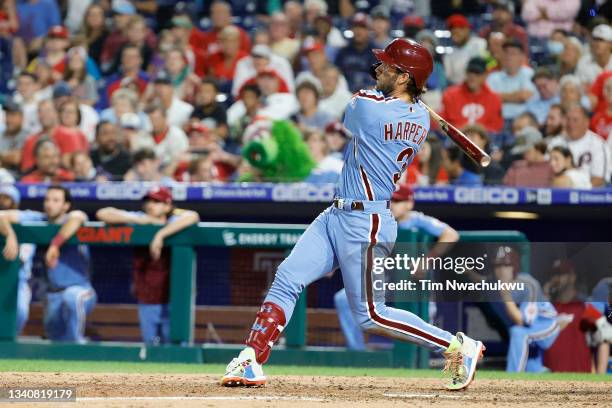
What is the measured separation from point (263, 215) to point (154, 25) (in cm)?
537

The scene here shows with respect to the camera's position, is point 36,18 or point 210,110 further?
point 36,18

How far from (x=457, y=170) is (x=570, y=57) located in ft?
6.97

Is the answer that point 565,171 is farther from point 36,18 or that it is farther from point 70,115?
point 36,18

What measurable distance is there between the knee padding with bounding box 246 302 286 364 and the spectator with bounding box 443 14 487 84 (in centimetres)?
666

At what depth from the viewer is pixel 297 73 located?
506 inches

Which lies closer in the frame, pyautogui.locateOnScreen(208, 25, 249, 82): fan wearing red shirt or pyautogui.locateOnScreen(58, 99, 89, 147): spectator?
pyautogui.locateOnScreen(58, 99, 89, 147): spectator

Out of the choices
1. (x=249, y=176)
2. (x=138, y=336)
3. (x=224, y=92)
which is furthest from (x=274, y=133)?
(x=224, y=92)

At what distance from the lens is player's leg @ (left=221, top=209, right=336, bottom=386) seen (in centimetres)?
593

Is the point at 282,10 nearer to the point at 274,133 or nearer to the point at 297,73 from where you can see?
the point at 297,73

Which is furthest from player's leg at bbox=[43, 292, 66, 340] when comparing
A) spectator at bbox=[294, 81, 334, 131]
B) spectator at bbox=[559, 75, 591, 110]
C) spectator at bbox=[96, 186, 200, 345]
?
spectator at bbox=[559, 75, 591, 110]

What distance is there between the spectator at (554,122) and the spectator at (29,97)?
199 inches

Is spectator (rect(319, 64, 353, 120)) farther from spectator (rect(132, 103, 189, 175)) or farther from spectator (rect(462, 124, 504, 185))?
spectator (rect(462, 124, 504, 185))

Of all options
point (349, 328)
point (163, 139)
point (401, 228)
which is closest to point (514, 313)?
point (401, 228)

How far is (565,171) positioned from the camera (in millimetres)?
9695
